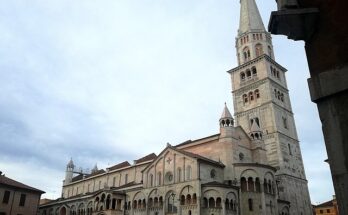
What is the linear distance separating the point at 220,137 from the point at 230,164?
382cm

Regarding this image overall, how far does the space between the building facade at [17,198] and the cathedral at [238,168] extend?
754cm

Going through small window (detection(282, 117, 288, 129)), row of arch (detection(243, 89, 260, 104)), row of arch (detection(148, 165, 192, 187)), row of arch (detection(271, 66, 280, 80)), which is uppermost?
row of arch (detection(271, 66, 280, 80))

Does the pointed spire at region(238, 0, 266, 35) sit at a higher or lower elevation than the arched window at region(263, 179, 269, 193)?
higher

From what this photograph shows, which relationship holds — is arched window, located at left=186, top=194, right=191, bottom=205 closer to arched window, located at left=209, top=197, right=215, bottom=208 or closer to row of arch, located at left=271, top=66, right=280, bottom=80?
arched window, located at left=209, top=197, right=215, bottom=208

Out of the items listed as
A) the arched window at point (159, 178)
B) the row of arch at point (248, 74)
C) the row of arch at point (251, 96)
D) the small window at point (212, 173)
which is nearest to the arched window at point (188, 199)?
the small window at point (212, 173)

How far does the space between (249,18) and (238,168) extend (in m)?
33.2

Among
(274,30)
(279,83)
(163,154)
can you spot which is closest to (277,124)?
(279,83)

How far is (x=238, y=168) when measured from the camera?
1494 inches

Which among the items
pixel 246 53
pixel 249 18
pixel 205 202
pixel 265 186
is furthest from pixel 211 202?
pixel 249 18

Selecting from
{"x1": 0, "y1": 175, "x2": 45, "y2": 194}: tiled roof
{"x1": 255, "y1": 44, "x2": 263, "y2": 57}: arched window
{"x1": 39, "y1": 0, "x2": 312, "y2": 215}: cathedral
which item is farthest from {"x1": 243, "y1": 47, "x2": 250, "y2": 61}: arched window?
{"x1": 0, "y1": 175, "x2": 45, "y2": 194}: tiled roof

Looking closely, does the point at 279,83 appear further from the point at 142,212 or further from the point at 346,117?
the point at 346,117

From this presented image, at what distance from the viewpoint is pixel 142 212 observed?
40.3 metres

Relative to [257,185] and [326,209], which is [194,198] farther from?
[326,209]

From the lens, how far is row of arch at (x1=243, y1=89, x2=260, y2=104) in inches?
2030
